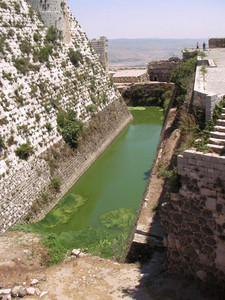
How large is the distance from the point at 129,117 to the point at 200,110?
1490cm

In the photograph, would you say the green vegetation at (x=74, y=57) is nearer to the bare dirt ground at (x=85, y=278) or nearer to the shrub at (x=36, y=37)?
the shrub at (x=36, y=37)

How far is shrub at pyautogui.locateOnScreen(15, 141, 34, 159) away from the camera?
11.6 m

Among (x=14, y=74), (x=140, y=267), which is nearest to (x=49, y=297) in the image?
(x=140, y=267)

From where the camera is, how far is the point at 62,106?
50.6ft

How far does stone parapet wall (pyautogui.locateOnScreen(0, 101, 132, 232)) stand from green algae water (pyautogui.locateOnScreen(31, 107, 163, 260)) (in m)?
0.42

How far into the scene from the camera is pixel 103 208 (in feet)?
40.5

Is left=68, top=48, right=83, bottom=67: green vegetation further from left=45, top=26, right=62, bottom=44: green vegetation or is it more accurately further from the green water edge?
the green water edge

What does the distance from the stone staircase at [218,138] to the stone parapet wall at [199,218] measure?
345mm

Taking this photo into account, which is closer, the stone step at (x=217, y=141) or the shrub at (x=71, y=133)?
the stone step at (x=217, y=141)

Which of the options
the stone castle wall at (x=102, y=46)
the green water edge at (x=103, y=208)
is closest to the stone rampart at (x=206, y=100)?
the green water edge at (x=103, y=208)

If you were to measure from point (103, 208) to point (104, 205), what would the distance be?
23 centimetres

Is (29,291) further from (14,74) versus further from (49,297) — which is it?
(14,74)

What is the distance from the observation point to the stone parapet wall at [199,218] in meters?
5.85

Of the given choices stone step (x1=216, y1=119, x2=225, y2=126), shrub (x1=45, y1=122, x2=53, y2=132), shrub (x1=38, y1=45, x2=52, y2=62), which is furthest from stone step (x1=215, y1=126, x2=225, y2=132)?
shrub (x1=38, y1=45, x2=52, y2=62)
